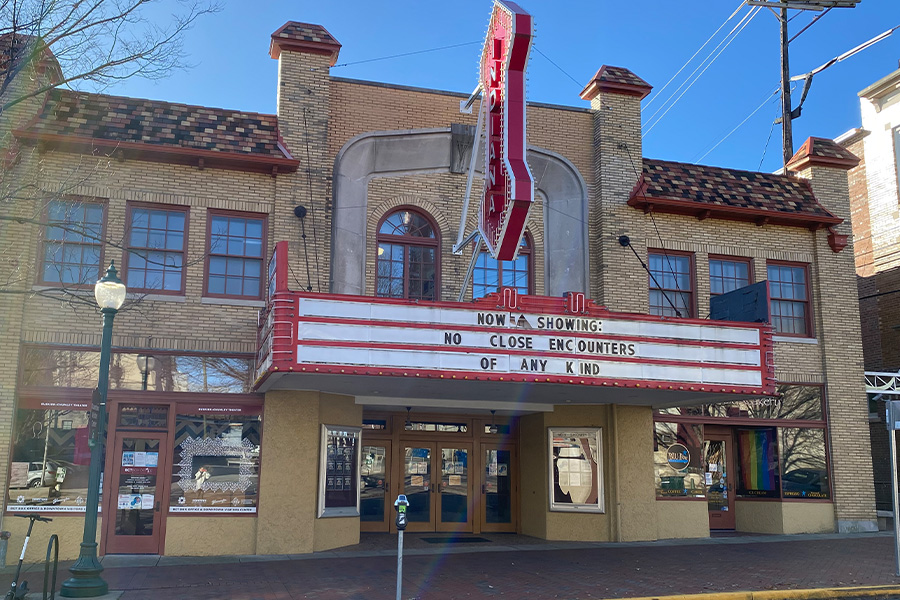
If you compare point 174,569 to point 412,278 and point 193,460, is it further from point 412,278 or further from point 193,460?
point 412,278

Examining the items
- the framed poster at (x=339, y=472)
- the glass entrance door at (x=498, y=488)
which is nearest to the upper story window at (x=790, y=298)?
the glass entrance door at (x=498, y=488)

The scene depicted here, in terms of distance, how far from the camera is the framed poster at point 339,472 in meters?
15.9

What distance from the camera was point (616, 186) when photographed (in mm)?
18891

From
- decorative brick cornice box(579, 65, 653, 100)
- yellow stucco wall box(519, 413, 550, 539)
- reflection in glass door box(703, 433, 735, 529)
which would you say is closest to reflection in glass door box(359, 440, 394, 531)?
yellow stucco wall box(519, 413, 550, 539)

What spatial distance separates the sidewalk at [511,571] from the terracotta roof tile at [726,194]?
754cm

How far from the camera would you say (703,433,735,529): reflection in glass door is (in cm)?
1933

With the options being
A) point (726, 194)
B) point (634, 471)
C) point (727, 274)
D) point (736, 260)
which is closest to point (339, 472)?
point (634, 471)

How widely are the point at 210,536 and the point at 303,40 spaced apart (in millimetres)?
10068

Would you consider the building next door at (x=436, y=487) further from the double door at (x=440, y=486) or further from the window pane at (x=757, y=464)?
the window pane at (x=757, y=464)

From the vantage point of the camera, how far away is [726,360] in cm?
1519

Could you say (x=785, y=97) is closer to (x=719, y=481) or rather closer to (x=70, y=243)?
(x=719, y=481)

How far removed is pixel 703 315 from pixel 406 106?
8316 millimetres

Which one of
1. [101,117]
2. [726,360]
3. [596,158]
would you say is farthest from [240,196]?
[726,360]

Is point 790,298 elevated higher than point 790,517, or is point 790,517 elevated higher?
point 790,298
